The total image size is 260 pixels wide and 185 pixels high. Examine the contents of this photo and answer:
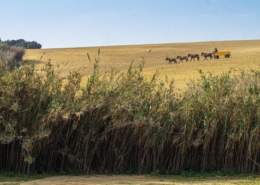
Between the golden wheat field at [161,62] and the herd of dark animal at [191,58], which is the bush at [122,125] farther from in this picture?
the herd of dark animal at [191,58]

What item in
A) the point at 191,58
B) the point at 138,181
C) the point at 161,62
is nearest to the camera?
the point at 138,181

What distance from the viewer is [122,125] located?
970 cm

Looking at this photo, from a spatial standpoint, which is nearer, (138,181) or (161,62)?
(138,181)

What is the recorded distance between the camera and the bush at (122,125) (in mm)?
9703

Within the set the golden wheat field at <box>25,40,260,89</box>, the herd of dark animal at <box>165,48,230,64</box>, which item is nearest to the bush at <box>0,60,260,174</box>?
the golden wheat field at <box>25,40,260,89</box>

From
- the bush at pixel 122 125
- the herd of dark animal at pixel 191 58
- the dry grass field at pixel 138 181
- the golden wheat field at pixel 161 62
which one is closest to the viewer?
the dry grass field at pixel 138 181

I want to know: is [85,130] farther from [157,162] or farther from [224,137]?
[224,137]

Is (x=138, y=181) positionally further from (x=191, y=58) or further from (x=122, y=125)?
(x=191, y=58)

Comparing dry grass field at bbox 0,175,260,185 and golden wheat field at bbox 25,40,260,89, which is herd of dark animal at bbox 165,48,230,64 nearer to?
golden wheat field at bbox 25,40,260,89

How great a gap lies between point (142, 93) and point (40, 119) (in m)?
1.79

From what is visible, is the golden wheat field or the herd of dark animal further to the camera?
the herd of dark animal

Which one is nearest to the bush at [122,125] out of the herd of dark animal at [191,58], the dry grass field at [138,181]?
the dry grass field at [138,181]

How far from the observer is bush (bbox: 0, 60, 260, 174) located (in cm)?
970

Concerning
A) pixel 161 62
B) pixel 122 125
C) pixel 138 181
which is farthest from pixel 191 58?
pixel 138 181
